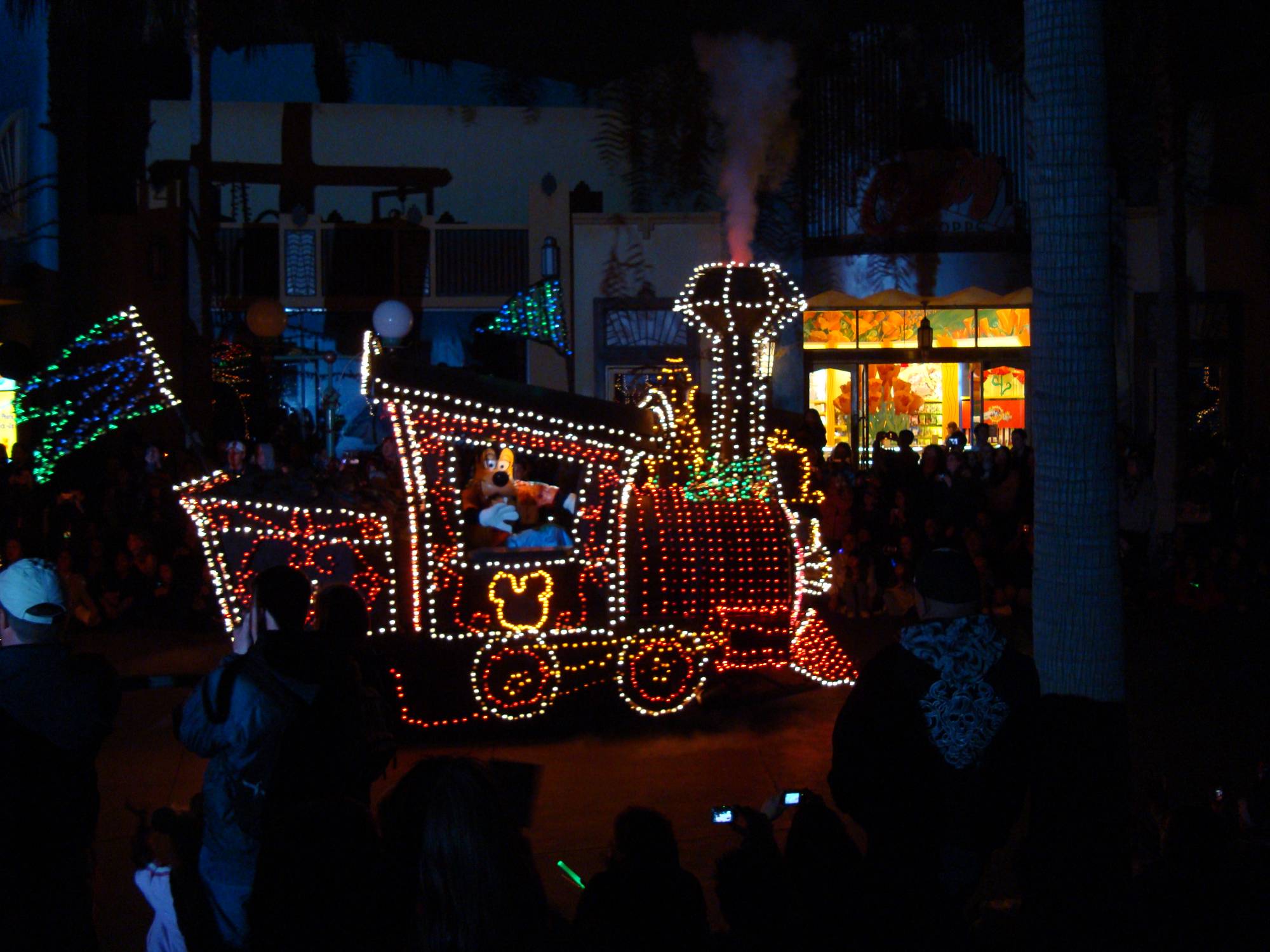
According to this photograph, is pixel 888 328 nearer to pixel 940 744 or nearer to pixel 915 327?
pixel 915 327

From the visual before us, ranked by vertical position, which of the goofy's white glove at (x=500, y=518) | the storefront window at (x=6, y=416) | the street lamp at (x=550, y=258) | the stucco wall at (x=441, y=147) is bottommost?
the goofy's white glove at (x=500, y=518)

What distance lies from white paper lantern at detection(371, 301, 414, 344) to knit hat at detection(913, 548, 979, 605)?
13.0 metres

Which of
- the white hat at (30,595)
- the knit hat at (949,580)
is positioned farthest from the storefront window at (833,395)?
the white hat at (30,595)

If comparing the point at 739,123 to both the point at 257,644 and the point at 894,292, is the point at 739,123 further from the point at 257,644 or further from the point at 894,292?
the point at 257,644

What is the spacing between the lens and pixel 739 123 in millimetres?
13094

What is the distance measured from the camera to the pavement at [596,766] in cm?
545

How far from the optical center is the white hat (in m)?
3.37

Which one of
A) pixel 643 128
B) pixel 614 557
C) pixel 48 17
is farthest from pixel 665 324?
pixel 614 557

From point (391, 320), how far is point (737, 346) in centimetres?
884

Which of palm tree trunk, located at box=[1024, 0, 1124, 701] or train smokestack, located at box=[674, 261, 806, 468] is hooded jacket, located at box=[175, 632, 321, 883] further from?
train smokestack, located at box=[674, 261, 806, 468]

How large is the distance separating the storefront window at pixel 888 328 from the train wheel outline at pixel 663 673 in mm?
11380

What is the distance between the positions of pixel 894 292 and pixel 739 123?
559 centimetres

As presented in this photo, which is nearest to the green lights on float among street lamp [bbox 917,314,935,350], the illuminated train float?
the illuminated train float

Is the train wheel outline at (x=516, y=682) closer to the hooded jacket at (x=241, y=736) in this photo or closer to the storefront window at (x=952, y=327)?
the hooded jacket at (x=241, y=736)
